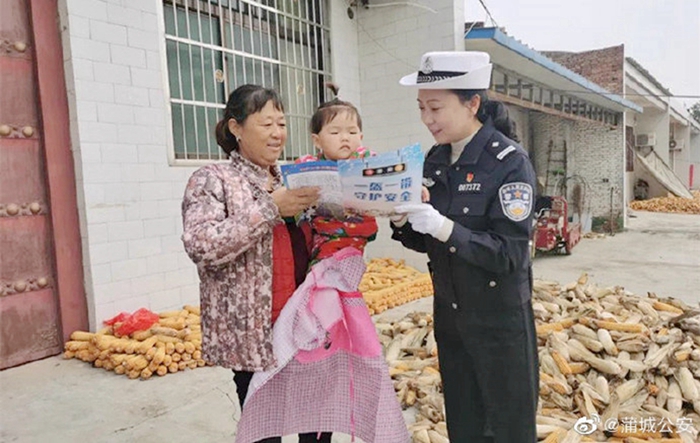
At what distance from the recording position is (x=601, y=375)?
11.0 ft

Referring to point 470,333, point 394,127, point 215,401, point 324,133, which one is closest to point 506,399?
point 470,333

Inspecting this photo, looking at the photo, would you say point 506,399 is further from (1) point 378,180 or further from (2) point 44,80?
(2) point 44,80

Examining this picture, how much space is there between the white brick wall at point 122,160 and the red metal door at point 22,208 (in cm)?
29

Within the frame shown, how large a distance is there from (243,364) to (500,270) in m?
0.97

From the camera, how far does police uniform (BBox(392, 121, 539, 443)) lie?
63.0 inches

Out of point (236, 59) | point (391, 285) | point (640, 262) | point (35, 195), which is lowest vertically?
point (640, 262)

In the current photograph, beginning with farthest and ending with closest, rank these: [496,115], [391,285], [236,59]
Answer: [391,285], [236,59], [496,115]

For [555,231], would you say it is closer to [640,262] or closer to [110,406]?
[640,262]

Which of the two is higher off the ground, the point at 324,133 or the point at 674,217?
the point at 324,133

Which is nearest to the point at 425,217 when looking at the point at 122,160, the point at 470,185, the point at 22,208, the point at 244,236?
the point at 470,185

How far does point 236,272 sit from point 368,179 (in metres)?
0.58

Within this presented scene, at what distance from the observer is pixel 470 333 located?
68.5 inches

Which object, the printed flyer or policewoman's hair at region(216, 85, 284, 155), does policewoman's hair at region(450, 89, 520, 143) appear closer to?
the printed flyer

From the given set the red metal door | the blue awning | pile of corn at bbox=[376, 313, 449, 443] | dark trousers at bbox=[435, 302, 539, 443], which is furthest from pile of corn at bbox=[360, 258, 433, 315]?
dark trousers at bbox=[435, 302, 539, 443]
